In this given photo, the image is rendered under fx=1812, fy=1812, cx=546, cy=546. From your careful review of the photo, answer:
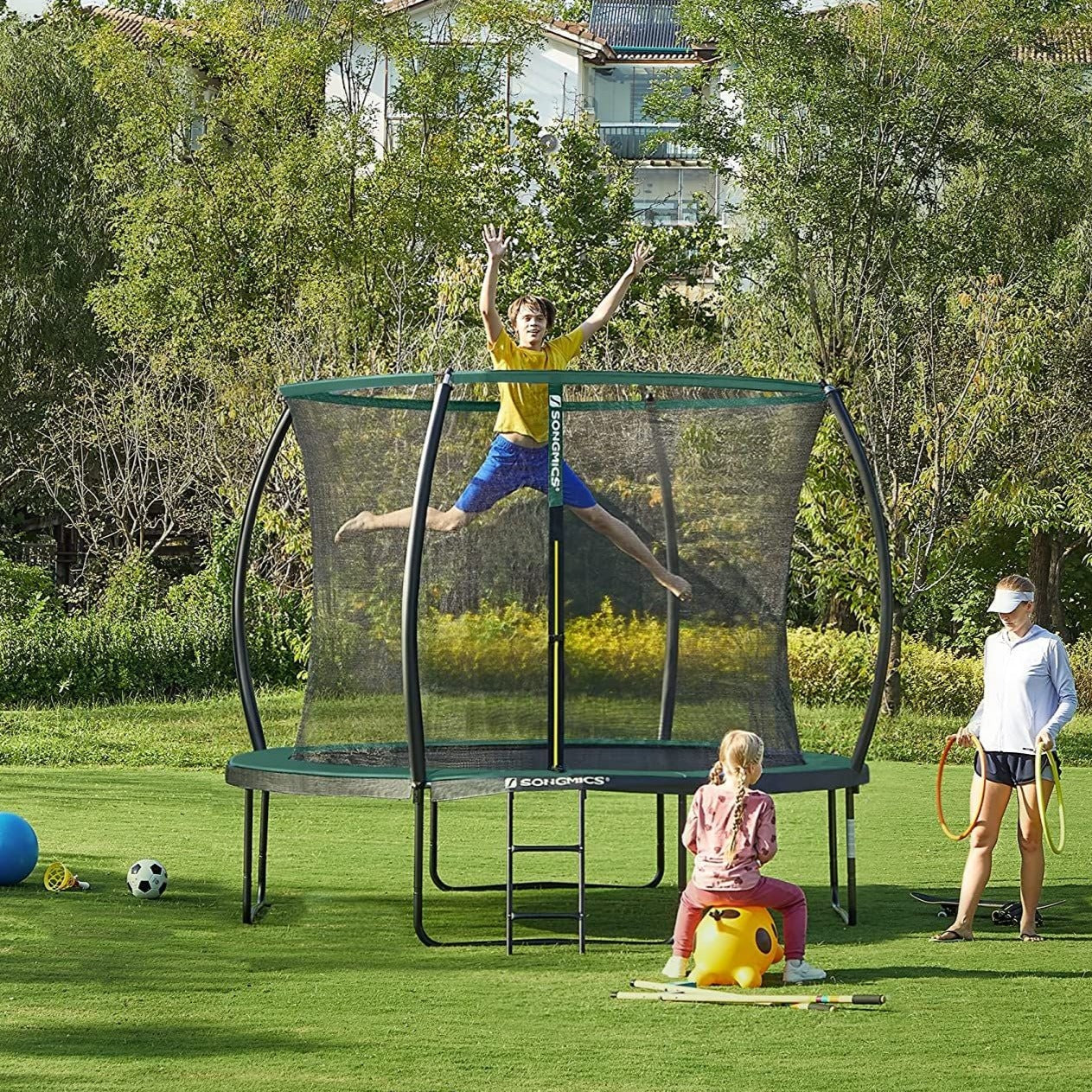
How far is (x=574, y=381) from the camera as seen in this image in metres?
6.59

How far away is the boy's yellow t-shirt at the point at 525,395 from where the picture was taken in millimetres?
7410

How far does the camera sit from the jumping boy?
7.41 meters

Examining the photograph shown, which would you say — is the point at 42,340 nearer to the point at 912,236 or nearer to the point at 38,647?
the point at 38,647

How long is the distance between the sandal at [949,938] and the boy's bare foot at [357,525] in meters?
2.84

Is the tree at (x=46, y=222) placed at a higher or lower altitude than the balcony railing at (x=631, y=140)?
lower

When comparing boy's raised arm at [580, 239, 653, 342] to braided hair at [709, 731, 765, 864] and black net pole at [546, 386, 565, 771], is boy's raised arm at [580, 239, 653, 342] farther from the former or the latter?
braided hair at [709, 731, 765, 864]

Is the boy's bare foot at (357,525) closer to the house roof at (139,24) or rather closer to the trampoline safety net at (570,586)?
the trampoline safety net at (570,586)

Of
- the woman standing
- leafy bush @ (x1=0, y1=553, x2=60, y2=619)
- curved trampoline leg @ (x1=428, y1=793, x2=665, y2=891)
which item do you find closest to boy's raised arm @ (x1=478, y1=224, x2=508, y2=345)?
curved trampoline leg @ (x1=428, y1=793, x2=665, y2=891)

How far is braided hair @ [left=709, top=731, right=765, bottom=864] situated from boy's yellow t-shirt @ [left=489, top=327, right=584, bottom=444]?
188 centimetres

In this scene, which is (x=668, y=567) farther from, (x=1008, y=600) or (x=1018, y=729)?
(x=1018, y=729)

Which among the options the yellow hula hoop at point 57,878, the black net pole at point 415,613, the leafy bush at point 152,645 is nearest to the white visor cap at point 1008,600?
the black net pole at point 415,613

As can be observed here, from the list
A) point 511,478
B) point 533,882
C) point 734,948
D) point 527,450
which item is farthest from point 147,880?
point 734,948

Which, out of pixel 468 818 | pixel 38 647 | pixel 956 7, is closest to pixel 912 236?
pixel 956 7

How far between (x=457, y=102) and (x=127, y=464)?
8480 millimetres
